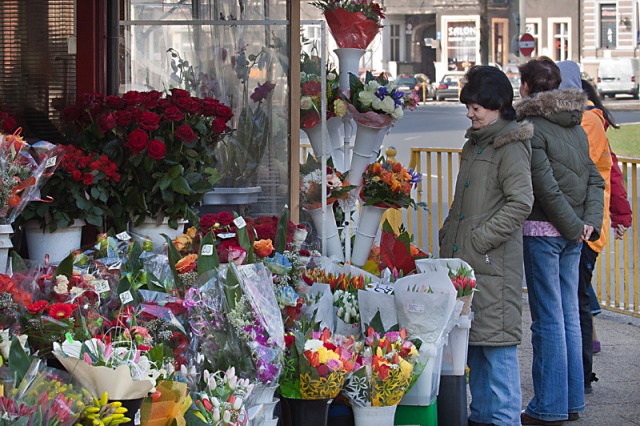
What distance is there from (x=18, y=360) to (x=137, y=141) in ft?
4.90

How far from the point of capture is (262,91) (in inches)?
192

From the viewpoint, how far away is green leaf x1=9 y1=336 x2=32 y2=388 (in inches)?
100

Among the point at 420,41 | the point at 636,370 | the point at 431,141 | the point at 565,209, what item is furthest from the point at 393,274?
the point at 420,41

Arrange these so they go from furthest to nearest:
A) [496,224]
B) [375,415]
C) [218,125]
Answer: [496,224], [218,125], [375,415]

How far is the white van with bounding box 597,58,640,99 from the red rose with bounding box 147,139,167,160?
35.9 metres

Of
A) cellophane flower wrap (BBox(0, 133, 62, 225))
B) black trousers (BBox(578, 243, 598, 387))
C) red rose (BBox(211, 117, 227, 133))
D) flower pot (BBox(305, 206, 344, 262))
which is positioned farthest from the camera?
black trousers (BBox(578, 243, 598, 387))

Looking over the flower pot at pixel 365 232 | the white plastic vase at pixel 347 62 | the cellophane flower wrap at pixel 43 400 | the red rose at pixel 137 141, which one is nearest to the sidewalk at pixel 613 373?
the flower pot at pixel 365 232

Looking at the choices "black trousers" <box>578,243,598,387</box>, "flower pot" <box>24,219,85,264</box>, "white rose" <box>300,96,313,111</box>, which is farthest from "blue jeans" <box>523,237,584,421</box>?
"flower pot" <box>24,219,85,264</box>

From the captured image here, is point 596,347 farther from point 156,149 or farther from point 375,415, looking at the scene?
point 156,149

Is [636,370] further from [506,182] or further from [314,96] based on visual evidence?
[314,96]

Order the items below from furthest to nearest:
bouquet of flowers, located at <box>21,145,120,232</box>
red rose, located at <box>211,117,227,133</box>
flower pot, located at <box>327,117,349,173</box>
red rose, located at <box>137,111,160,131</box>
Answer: flower pot, located at <box>327,117,349,173</box>
red rose, located at <box>211,117,227,133</box>
red rose, located at <box>137,111,160,131</box>
bouquet of flowers, located at <box>21,145,120,232</box>

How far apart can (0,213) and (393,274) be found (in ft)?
5.92

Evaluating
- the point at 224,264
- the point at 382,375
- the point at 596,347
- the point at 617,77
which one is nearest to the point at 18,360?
the point at 224,264

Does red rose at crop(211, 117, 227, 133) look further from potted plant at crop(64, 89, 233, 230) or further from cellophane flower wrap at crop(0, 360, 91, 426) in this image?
cellophane flower wrap at crop(0, 360, 91, 426)
